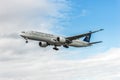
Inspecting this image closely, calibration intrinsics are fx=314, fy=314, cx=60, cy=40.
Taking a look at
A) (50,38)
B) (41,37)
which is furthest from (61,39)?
(41,37)

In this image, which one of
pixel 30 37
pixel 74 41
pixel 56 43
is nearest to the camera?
pixel 30 37

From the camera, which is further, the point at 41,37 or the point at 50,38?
the point at 50,38

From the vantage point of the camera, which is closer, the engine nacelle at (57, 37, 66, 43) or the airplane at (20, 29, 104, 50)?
the airplane at (20, 29, 104, 50)

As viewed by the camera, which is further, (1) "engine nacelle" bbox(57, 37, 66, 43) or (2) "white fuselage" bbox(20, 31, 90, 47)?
(1) "engine nacelle" bbox(57, 37, 66, 43)

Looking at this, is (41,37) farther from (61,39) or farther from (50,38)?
(61,39)

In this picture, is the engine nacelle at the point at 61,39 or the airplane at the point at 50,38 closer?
the airplane at the point at 50,38

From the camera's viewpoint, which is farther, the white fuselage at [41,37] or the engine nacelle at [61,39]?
the engine nacelle at [61,39]

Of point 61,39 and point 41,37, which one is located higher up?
point 41,37

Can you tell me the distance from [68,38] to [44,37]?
927cm

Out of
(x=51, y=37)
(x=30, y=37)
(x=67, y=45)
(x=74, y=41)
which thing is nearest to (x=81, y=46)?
(x=74, y=41)

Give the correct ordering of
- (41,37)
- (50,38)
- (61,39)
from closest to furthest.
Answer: (41,37) < (50,38) < (61,39)

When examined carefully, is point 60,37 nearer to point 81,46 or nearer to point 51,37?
point 51,37

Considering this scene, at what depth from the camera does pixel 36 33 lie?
93.1 meters

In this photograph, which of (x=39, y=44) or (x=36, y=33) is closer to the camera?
(x=36, y=33)
